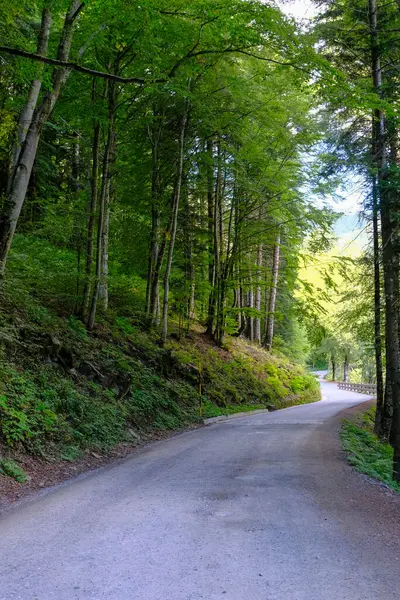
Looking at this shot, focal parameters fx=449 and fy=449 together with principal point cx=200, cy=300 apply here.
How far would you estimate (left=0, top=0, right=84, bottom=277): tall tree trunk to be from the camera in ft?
24.7

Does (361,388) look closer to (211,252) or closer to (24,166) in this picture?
(211,252)

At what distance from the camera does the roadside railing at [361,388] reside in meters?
35.8

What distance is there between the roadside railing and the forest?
1552 cm

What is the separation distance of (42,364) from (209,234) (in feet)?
39.9

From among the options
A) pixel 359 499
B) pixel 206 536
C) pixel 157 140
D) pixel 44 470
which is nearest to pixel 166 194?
pixel 157 140

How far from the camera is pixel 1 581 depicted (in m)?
3.50

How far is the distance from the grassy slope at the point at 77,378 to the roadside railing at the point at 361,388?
2097cm

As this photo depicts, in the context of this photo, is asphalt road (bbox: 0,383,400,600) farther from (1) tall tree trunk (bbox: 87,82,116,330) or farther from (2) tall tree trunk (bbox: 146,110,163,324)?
(2) tall tree trunk (bbox: 146,110,163,324)

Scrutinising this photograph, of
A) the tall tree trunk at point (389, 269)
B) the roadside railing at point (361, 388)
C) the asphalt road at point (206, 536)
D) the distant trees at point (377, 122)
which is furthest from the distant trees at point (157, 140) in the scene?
the roadside railing at point (361, 388)

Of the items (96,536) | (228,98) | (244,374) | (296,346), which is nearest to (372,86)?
(228,98)

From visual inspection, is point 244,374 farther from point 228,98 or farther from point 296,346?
point 296,346

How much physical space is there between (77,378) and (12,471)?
365 centimetres

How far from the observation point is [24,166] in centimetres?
773

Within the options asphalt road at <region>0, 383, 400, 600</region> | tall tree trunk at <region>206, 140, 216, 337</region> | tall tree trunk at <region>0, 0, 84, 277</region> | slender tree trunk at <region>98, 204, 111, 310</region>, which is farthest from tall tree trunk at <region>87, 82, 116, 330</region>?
tall tree trunk at <region>206, 140, 216, 337</region>
